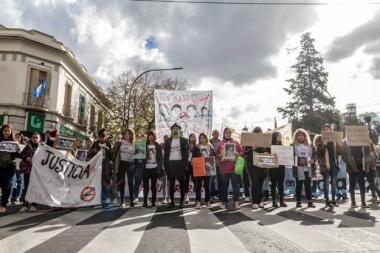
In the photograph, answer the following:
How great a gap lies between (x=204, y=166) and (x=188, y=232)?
342 cm

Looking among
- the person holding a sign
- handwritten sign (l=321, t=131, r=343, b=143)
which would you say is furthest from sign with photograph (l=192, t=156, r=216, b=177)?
handwritten sign (l=321, t=131, r=343, b=143)

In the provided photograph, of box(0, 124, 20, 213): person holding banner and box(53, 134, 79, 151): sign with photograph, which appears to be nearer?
box(0, 124, 20, 213): person holding banner

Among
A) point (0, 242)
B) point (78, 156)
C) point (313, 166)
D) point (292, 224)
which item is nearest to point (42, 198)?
point (78, 156)

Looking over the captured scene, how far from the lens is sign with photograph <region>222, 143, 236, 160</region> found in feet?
25.6

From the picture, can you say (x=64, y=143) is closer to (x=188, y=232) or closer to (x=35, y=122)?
(x=188, y=232)

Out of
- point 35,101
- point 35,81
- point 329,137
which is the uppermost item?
point 35,81

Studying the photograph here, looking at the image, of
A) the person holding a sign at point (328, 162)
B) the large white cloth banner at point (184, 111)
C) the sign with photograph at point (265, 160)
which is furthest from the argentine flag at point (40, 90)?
the person holding a sign at point (328, 162)

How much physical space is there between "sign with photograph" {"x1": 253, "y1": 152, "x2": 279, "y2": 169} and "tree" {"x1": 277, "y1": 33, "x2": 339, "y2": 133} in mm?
44730

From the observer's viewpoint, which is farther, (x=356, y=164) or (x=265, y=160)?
(x=356, y=164)

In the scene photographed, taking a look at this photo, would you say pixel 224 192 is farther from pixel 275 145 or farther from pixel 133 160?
pixel 133 160

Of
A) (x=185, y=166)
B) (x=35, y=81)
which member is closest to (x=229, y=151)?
(x=185, y=166)

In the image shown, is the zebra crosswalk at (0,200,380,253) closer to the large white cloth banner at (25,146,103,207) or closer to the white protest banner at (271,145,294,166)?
the large white cloth banner at (25,146,103,207)

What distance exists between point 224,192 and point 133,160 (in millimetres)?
2403

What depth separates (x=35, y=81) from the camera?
90.1 ft
